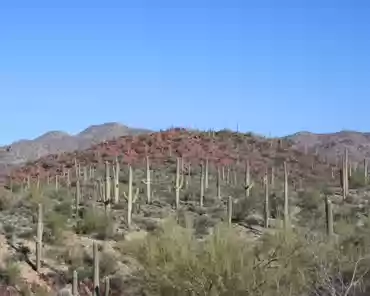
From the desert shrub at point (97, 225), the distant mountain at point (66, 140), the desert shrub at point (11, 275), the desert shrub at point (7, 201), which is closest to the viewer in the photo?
the desert shrub at point (11, 275)

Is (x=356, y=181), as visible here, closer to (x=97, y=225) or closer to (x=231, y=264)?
(x=97, y=225)

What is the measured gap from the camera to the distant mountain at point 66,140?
117 meters

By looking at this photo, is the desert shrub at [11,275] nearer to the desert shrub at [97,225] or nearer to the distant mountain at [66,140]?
the desert shrub at [97,225]

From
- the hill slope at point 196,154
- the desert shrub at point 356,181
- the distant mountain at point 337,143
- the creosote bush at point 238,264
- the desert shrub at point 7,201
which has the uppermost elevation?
the distant mountain at point 337,143

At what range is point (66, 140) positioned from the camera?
132000mm

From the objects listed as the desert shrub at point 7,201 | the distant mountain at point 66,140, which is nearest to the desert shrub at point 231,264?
the desert shrub at point 7,201

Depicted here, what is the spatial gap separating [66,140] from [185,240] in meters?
114

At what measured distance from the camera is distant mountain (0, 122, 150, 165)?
117 m

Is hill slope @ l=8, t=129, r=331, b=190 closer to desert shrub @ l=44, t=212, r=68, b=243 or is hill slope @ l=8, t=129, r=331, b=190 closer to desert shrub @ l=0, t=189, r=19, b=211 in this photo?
desert shrub @ l=0, t=189, r=19, b=211

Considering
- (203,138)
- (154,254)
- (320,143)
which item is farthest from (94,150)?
(320,143)

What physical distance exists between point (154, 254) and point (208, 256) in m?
1.51

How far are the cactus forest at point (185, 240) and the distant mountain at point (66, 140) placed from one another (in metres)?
65.0

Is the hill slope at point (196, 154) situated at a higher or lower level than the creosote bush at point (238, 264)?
higher

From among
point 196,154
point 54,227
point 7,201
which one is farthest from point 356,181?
point 54,227
